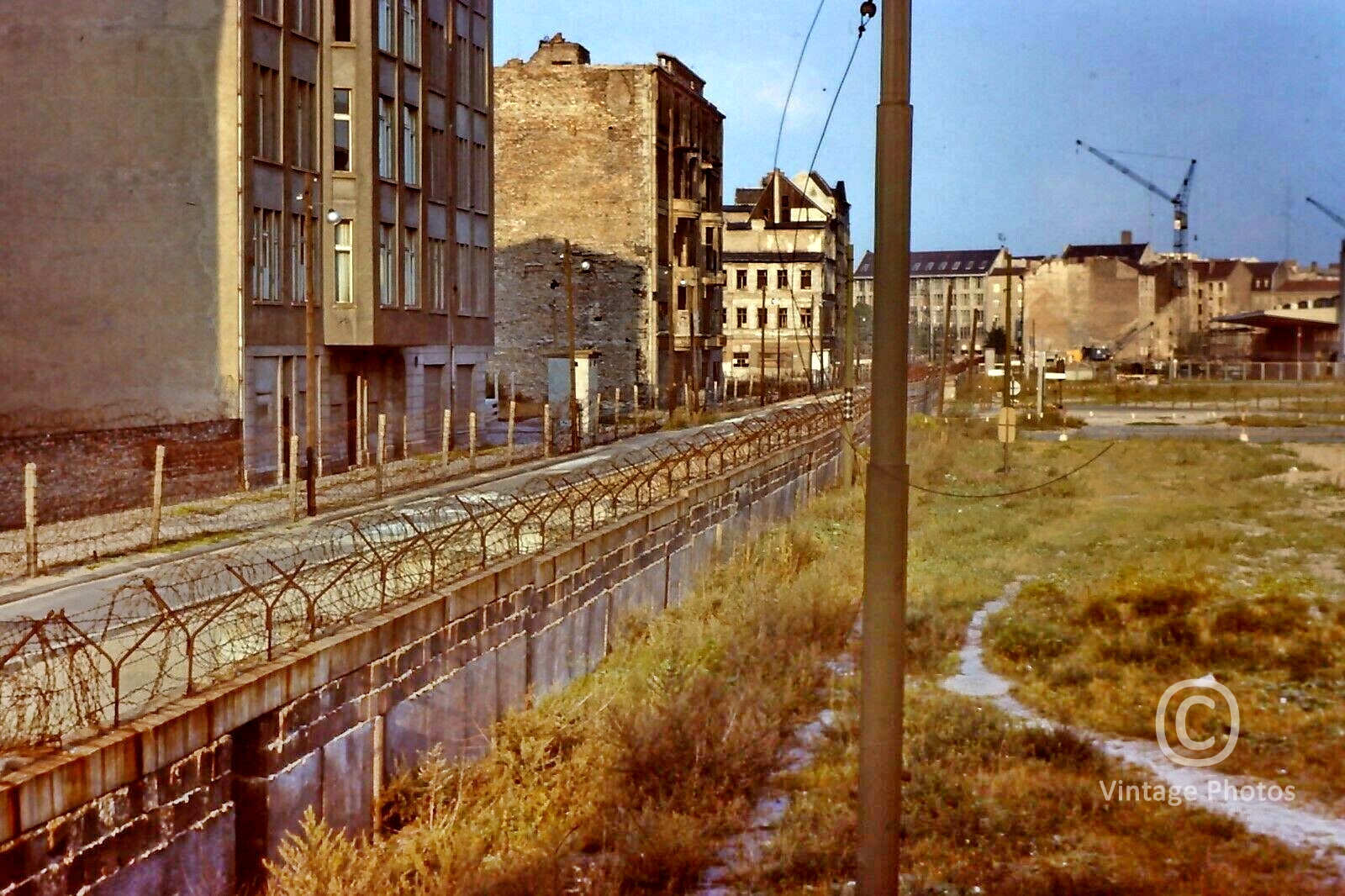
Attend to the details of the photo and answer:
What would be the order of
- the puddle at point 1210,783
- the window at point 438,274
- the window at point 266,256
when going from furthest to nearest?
1. the window at point 438,274
2. the window at point 266,256
3. the puddle at point 1210,783

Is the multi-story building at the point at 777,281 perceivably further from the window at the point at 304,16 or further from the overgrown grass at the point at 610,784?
the overgrown grass at the point at 610,784

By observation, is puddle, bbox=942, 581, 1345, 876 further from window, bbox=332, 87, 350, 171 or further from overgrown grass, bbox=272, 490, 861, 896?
window, bbox=332, 87, 350, 171

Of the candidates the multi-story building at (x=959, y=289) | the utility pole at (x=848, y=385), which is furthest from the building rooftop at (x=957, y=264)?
the utility pole at (x=848, y=385)

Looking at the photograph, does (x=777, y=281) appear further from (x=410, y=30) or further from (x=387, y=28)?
(x=387, y=28)

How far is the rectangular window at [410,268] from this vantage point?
3482 centimetres

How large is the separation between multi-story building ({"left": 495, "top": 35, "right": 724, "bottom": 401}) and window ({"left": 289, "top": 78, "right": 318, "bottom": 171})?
2833 cm

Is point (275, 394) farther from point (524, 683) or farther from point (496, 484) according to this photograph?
point (524, 683)

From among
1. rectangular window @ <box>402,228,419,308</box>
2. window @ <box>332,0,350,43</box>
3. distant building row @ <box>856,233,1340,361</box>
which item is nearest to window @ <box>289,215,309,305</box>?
rectangular window @ <box>402,228,419,308</box>

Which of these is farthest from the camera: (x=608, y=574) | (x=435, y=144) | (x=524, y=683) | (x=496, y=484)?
(x=435, y=144)

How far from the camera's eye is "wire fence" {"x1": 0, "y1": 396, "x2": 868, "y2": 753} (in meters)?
8.38

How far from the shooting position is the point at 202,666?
1005cm

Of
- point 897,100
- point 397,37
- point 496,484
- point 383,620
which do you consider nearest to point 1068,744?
point 383,620

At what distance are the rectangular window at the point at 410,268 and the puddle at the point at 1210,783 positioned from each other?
807 inches

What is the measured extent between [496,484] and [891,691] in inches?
867
